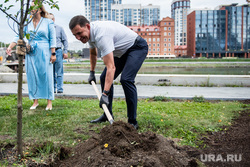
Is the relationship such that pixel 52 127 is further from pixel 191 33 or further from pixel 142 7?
pixel 142 7

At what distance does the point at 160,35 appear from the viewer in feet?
274

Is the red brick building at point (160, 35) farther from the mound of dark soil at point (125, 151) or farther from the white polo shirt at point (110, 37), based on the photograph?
the mound of dark soil at point (125, 151)

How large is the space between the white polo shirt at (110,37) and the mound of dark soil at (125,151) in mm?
984

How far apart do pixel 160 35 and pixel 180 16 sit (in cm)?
8536

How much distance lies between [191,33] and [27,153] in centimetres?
9875

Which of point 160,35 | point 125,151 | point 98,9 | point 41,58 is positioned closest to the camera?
point 125,151

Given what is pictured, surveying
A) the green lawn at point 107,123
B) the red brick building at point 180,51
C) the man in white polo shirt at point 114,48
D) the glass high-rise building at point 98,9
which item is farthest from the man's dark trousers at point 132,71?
the glass high-rise building at point 98,9

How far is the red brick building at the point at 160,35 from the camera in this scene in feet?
267

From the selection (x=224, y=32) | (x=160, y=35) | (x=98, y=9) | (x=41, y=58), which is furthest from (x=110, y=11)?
(x=41, y=58)

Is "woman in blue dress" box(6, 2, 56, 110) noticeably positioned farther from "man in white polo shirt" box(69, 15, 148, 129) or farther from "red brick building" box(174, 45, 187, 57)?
"red brick building" box(174, 45, 187, 57)

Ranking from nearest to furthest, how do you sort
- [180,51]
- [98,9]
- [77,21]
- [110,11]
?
[77,21]
[180,51]
[110,11]
[98,9]

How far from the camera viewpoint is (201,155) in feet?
7.99

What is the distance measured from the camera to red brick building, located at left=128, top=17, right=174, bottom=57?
81375 mm

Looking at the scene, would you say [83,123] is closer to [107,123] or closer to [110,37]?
[107,123]
